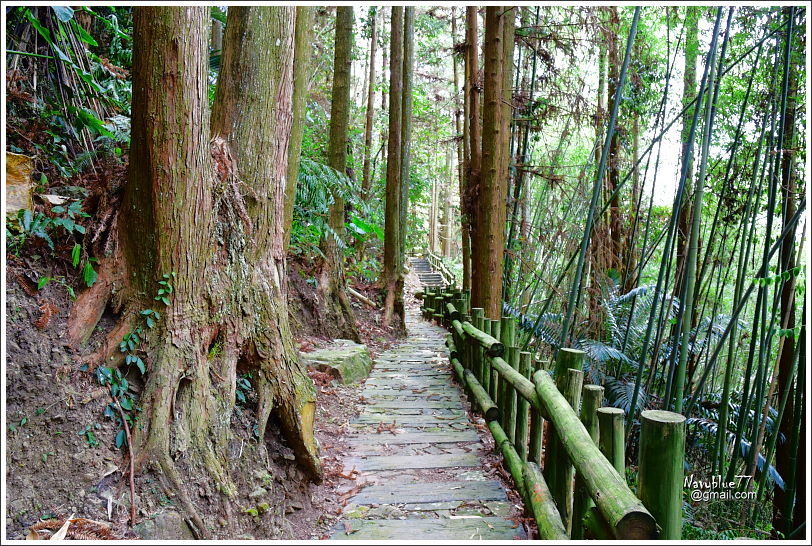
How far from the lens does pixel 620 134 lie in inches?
317

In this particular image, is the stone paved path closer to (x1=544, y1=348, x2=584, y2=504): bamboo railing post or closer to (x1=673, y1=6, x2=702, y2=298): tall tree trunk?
(x1=544, y1=348, x2=584, y2=504): bamboo railing post

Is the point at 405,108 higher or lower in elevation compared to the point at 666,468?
higher

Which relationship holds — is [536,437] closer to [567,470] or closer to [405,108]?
[567,470]

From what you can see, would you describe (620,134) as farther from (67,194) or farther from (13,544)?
(13,544)

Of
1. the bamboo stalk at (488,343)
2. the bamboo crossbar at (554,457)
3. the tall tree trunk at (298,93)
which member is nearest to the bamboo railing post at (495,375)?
the bamboo crossbar at (554,457)

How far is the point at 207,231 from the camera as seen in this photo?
111 inches

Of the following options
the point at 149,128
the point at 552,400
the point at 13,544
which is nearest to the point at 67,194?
the point at 149,128

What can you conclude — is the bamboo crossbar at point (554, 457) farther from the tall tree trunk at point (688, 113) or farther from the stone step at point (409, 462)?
the tall tree trunk at point (688, 113)

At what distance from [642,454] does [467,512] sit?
1791mm

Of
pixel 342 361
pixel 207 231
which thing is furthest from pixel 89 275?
pixel 342 361

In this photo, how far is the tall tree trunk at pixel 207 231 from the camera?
253 cm

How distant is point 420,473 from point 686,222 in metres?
5.55

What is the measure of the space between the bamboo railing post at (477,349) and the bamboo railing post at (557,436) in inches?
91.0

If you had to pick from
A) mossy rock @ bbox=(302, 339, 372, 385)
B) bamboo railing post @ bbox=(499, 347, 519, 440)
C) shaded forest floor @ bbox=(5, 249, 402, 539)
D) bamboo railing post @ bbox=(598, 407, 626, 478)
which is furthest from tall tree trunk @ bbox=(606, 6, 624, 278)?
shaded forest floor @ bbox=(5, 249, 402, 539)
